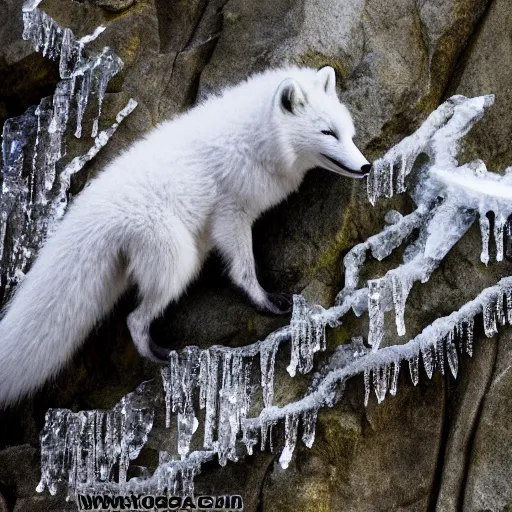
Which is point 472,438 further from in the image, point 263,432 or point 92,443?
point 92,443

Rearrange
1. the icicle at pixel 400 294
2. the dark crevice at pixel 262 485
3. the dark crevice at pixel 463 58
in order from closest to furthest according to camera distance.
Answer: the icicle at pixel 400 294 < the dark crevice at pixel 262 485 < the dark crevice at pixel 463 58

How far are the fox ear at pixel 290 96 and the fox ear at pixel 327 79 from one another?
18 centimetres

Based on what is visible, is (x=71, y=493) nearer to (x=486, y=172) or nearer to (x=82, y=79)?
(x=82, y=79)

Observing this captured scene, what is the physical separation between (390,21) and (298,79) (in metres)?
0.77

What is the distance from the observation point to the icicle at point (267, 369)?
3.68m

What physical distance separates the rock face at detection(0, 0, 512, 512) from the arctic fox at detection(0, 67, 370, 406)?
0.22 meters

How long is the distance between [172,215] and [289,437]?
1.08 metres

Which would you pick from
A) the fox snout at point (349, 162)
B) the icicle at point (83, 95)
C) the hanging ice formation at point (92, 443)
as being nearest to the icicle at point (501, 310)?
the fox snout at point (349, 162)

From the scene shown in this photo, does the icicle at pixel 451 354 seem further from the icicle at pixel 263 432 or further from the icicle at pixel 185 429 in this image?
the icicle at pixel 185 429

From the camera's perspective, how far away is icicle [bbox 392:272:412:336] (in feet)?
11.8

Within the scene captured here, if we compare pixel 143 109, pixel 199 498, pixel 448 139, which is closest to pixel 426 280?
pixel 448 139

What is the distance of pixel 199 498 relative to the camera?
3.73m

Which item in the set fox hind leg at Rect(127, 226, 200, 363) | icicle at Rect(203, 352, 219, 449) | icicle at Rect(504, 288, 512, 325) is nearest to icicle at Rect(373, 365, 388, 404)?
icicle at Rect(504, 288, 512, 325)

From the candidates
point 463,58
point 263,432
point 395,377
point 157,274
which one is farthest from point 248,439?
point 463,58
